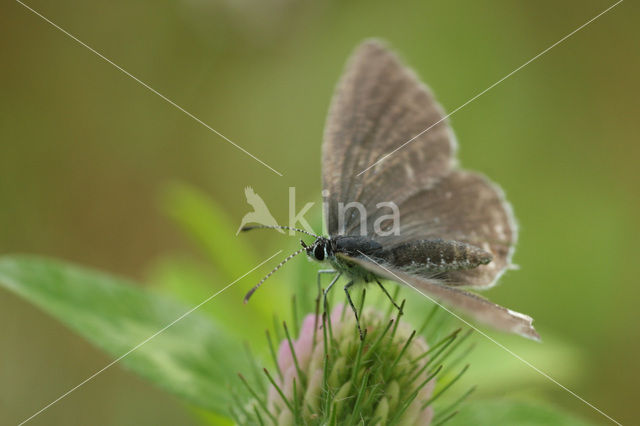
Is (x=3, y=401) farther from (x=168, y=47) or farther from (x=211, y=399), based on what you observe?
(x=168, y=47)

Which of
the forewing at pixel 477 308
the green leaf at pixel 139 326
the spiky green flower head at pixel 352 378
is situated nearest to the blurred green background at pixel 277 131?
the green leaf at pixel 139 326

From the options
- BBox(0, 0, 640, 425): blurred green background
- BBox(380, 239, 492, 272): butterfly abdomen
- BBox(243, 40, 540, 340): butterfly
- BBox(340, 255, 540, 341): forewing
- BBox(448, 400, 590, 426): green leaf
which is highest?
BBox(0, 0, 640, 425): blurred green background

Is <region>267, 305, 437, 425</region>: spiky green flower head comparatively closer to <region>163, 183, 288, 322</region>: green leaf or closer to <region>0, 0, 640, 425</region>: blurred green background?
<region>163, 183, 288, 322</region>: green leaf

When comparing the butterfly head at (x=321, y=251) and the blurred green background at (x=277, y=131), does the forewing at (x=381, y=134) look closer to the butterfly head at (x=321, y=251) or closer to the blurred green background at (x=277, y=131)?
the butterfly head at (x=321, y=251)

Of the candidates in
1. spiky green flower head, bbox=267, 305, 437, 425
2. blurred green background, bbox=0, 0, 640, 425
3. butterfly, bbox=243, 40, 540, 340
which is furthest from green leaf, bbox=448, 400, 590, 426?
blurred green background, bbox=0, 0, 640, 425

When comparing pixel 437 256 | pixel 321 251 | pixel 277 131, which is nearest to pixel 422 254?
pixel 437 256

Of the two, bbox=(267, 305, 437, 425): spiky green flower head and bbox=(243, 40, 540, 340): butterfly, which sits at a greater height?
bbox=(243, 40, 540, 340): butterfly
